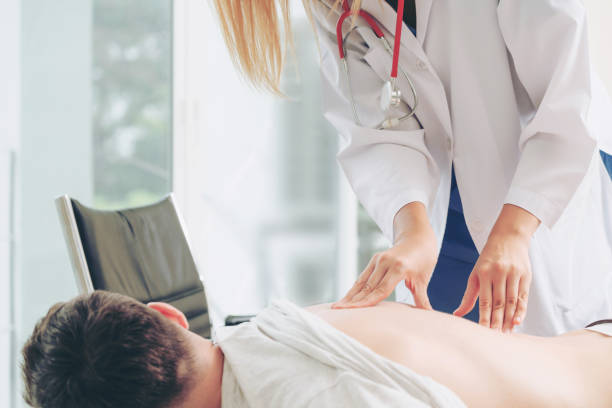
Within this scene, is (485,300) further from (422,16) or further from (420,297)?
(422,16)

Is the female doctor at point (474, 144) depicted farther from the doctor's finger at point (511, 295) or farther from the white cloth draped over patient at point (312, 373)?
the white cloth draped over patient at point (312, 373)

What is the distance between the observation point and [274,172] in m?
3.07

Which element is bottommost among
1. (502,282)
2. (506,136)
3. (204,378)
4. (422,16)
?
(204,378)

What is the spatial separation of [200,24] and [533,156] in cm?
231

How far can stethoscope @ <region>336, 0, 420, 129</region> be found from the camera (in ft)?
3.55

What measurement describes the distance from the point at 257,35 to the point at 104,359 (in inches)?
24.5

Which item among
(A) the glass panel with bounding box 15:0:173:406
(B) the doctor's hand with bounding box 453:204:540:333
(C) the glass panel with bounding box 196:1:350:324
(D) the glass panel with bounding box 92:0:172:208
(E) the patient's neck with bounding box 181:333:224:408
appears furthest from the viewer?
(C) the glass panel with bounding box 196:1:350:324

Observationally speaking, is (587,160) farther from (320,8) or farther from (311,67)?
(311,67)

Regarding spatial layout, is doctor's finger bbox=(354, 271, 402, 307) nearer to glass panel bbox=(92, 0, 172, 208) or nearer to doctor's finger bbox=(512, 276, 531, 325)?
doctor's finger bbox=(512, 276, 531, 325)

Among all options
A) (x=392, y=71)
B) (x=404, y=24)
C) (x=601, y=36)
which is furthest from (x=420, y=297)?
(x=601, y=36)

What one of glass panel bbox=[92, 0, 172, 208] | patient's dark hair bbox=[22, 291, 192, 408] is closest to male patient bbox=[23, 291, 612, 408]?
patient's dark hair bbox=[22, 291, 192, 408]

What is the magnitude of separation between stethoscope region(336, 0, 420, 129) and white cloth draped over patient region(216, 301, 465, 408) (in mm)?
512

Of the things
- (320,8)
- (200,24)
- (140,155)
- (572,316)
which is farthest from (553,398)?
(200,24)

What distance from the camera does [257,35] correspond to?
40.5 inches
